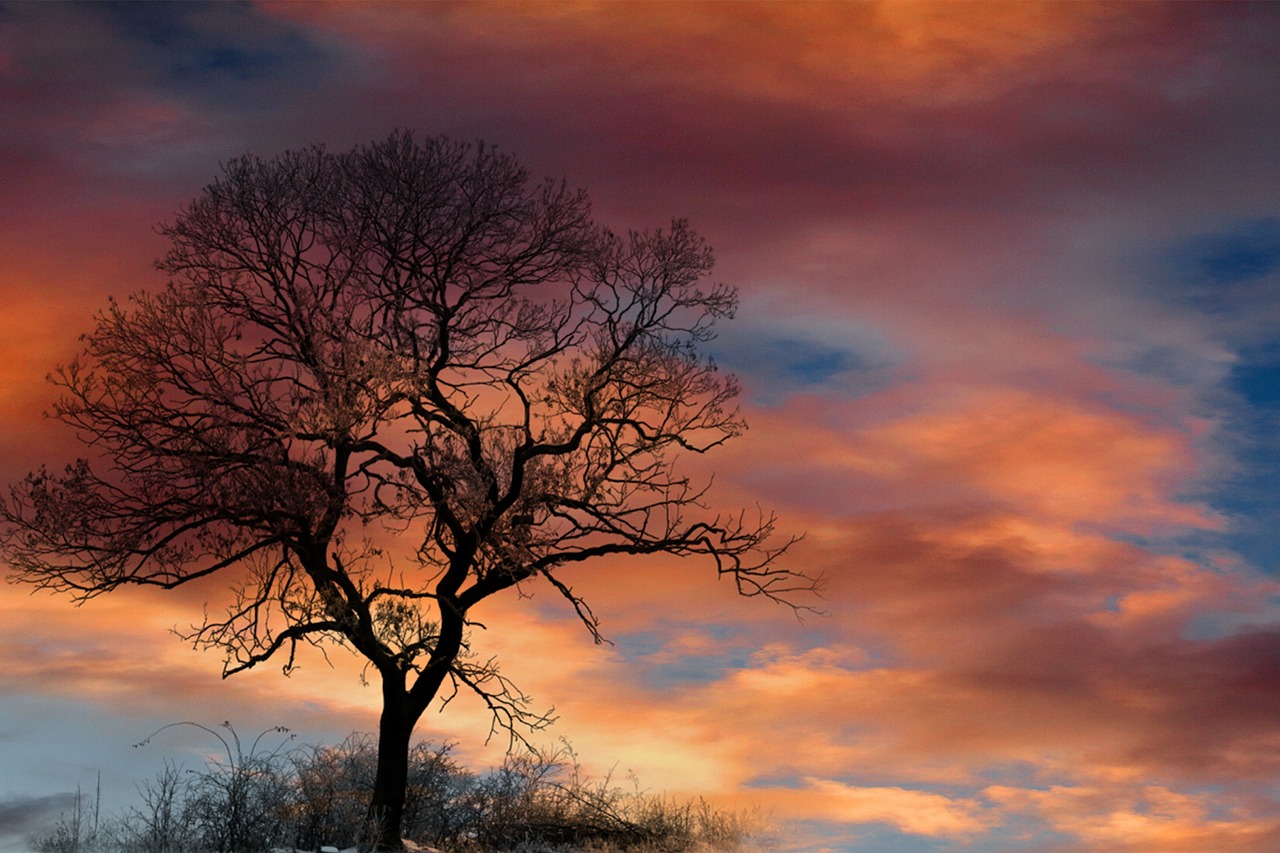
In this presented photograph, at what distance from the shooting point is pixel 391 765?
750 inches

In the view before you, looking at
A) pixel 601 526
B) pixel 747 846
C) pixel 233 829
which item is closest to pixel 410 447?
pixel 601 526

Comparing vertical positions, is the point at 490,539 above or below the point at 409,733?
above

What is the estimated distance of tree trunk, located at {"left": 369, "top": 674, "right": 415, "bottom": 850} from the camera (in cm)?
1847

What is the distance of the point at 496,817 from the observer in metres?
20.5

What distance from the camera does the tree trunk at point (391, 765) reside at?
18469mm

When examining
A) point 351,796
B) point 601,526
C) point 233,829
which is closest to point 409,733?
point 351,796

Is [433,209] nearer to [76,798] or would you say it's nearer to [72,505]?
[72,505]

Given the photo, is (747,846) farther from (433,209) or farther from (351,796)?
(433,209)

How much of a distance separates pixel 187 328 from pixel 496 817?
9183mm

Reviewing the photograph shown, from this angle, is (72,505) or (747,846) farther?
(747,846)

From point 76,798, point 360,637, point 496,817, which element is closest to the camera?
point 76,798

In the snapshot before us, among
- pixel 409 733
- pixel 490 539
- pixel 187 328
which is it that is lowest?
pixel 409 733

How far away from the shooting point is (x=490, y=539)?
19547 mm

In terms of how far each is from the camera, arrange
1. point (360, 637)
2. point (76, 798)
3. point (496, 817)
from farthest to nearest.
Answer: point (496, 817) < point (360, 637) < point (76, 798)
